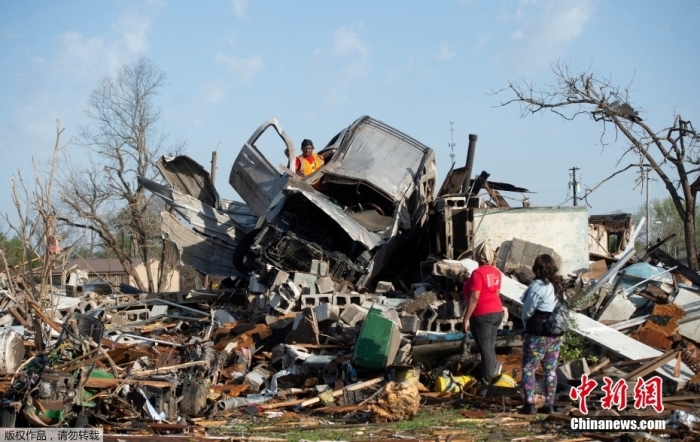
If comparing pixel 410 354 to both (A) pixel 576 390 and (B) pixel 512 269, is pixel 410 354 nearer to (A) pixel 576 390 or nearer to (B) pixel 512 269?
(A) pixel 576 390

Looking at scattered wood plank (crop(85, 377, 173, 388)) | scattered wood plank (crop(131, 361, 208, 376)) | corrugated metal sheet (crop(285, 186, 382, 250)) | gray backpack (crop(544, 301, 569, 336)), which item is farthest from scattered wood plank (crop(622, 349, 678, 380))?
corrugated metal sheet (crop(285, 186, 382, 250))

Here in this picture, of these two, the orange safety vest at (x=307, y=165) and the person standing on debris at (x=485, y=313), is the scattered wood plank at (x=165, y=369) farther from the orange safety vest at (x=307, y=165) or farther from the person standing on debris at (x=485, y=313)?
the orange safety vest at (x=307, y=165)

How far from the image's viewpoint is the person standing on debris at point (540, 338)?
6402mm

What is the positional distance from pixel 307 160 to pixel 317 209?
1356mm

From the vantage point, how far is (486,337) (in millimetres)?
7453

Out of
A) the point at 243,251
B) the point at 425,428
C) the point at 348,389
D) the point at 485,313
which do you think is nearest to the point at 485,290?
the point at 485,313

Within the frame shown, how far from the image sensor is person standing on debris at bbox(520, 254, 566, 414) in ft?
21.0

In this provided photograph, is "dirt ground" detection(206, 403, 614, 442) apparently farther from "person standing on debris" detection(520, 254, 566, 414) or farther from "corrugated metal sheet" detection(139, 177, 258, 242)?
"corrugated metal sheet" detection(139, 177, 258, 242)

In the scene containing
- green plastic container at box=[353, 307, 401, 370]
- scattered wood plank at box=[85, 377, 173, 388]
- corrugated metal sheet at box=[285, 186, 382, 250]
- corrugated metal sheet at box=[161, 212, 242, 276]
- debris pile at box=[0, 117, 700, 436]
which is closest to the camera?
scattered wood plank at box=[85, 377, 173, 388]

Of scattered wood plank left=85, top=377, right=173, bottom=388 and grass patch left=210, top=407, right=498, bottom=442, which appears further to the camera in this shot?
scattered wood plank left=85, top=377, right=173, bottom=388

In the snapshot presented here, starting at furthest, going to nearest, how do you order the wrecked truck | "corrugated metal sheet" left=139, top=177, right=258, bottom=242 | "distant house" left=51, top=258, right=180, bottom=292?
"distant house" left=51, top=258, right=180, bottom=292, "corrugated metal sheet" left=139, top=177, right=258, bottom=242, the wrecked truck

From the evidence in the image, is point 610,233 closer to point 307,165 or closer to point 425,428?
point 307,165

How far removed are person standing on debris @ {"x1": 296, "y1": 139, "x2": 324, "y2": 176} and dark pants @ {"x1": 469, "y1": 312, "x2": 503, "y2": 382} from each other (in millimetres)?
5742

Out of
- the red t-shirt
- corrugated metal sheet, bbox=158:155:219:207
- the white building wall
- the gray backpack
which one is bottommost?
the gray backpack
